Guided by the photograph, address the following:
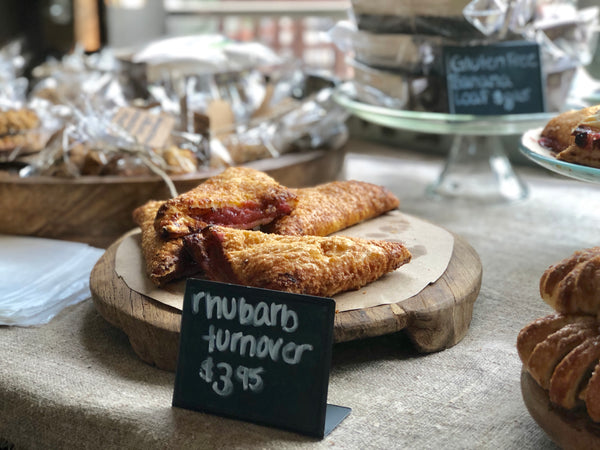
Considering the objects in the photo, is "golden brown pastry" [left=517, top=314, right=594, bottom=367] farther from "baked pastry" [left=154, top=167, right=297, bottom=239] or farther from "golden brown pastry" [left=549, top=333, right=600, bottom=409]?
"baked pastry" [left=154, top=167, right=297, bottom=239]

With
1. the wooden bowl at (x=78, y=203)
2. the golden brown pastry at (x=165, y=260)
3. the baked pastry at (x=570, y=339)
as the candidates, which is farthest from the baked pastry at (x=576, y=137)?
the wooden bowl at (x=78, y=203)

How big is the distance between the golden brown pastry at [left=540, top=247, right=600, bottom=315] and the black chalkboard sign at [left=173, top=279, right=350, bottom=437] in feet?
0.84

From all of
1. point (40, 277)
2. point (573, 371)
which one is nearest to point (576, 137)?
point (573, 371)

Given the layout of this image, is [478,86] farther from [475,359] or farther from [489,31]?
[475,359]

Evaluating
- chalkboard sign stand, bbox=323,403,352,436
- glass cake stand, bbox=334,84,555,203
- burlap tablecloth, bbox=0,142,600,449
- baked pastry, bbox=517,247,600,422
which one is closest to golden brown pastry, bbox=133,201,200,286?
burlap tablecloth, bbox=0,142,600,449

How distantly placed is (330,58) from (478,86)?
5.93 ft

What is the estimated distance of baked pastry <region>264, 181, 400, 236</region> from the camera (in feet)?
3.71

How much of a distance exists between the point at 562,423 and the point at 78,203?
3.49ft

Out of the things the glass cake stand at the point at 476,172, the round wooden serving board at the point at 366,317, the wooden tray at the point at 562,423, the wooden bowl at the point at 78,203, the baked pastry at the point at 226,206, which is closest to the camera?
the wooden tray at the point at 562,423

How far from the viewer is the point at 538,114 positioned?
1464 mm

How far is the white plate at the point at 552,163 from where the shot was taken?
95cm

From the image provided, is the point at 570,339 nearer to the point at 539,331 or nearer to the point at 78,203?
the point at 539,331

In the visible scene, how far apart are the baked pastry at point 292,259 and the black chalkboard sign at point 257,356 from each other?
0.10m

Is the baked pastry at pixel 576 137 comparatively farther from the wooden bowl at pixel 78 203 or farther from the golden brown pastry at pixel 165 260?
the wooden bowl at pixel 78 203
